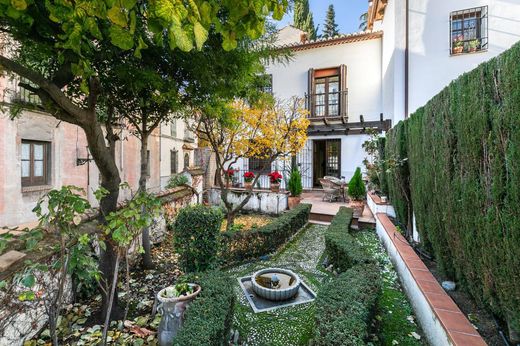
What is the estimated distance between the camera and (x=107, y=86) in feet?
11.5

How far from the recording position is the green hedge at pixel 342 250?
3.70 m

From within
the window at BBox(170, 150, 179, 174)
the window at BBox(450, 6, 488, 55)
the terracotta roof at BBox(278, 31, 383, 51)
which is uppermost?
the terracotta roof at BBox(278, 31, 383, 51)

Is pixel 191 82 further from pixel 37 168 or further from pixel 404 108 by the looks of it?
pixel 404 108

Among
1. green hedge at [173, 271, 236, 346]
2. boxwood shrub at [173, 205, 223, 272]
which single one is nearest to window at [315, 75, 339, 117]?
boxwood shrub at [173, 205, 223, 272]

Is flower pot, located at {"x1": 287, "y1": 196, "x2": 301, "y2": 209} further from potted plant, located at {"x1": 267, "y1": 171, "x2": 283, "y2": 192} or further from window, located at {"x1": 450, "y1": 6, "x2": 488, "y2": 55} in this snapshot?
window, located at {"x1": 450, "y1": 6, "x2": 488, "y2": 55}

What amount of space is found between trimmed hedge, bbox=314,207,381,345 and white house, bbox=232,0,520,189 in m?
5.63

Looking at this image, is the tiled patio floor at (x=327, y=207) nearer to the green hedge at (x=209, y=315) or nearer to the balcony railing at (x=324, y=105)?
the balcony railing at (x=324, y=105)

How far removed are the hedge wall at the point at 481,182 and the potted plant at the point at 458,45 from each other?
23.4 ft

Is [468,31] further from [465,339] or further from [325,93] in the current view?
[465,339]

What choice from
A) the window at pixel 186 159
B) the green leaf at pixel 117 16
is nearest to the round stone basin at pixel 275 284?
the green leaf at pixel 117 16

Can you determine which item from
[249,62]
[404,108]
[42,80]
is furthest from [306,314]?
[404,108]

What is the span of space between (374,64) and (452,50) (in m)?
3.69

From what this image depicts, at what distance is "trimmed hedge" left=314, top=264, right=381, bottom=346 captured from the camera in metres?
2.04

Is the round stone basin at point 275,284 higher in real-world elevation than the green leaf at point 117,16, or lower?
lower
